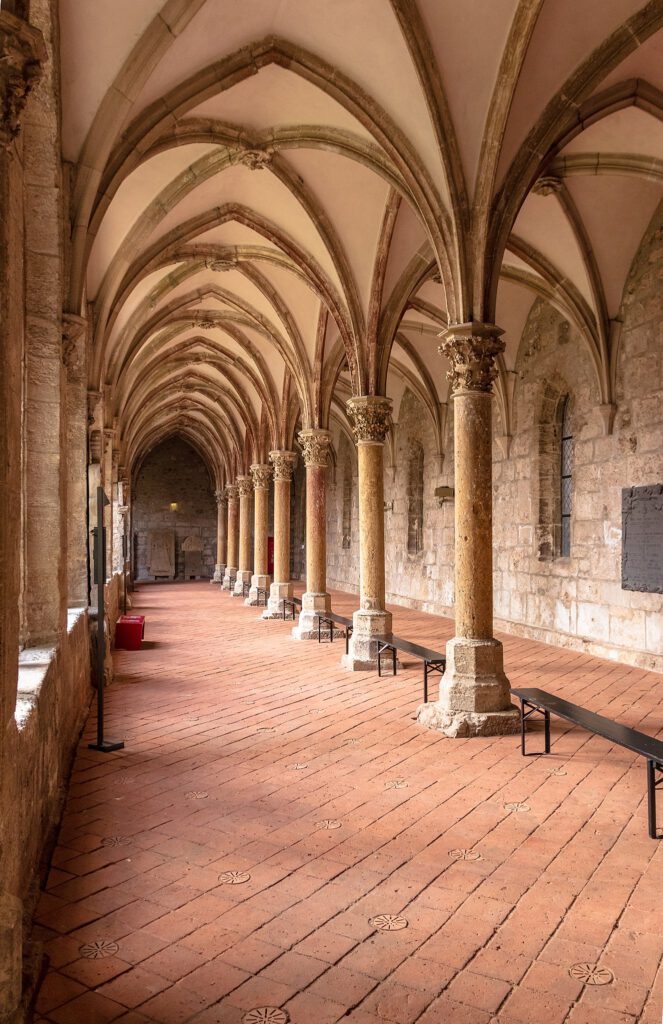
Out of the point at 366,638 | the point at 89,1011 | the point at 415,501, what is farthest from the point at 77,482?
the point at 415,501

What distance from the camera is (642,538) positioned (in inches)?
352

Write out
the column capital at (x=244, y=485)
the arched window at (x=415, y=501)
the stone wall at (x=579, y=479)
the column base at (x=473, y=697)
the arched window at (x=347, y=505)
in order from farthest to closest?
the arched window at (x=347, y=505)
the column capital at (x=244, y=485)
the arched window at (x=415, y=501)
the stone wall at (x=579, y=479)
the column base at (x=473, y=697)

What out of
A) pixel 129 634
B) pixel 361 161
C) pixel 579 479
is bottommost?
pixel 129 634

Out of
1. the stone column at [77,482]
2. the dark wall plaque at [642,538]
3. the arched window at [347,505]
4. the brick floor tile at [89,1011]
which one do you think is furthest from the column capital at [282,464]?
the brick floor tile at [89,1011]

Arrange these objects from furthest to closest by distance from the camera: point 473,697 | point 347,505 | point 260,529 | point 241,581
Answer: point 347,505 → point 241,581 → point 260,529 → point 473,697

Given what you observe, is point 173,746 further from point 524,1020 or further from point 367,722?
point 524,1020

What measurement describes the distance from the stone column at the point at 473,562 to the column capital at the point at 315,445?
19.1 ft

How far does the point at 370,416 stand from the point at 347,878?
22.3ft

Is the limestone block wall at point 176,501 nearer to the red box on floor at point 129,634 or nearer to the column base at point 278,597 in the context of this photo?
the column base at point 278,597

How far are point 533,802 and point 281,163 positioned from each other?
719cm

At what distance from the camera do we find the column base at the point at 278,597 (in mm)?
15000

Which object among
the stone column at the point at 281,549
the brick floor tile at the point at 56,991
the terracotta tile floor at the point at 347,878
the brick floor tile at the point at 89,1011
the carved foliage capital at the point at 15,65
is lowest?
the terracotta tile floor at the point at 347,878

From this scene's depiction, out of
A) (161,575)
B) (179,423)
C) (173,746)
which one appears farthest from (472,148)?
(161,575)

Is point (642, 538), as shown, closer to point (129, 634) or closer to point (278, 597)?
point (129, 634)
